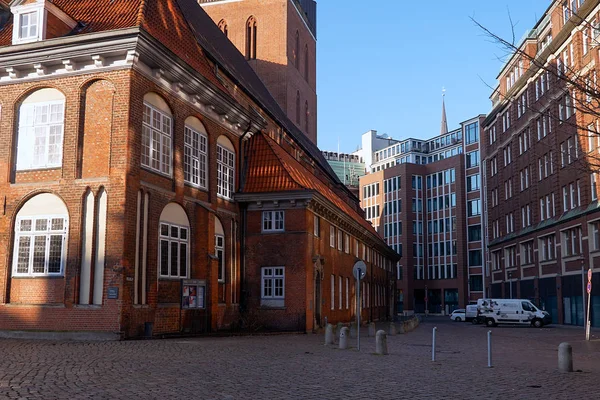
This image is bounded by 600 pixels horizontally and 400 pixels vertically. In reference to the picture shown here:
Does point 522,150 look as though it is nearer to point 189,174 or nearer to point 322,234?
point 322,234

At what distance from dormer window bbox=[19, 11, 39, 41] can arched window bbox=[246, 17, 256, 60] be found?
117ft

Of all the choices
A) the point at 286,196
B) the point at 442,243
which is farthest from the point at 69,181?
the point at 442,243

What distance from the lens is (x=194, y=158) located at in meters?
25.9

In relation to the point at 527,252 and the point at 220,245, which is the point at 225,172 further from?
the point at 527,252

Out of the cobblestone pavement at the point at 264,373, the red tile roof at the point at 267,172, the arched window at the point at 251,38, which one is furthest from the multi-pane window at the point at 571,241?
the arched window at the point at 251,38

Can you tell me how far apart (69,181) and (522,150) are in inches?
1777

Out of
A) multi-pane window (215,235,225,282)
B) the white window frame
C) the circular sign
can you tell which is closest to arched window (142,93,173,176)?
multi-pane window (215,235,225,282)

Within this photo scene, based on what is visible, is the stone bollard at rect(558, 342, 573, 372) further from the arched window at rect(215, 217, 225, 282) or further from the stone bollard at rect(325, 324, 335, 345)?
the arched window at rect(215, 217, 225, 282)

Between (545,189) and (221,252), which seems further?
(545,189)

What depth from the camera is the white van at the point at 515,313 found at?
1786 inches

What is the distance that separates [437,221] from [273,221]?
67343 millimetres

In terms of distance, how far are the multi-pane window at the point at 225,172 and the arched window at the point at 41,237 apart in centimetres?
807

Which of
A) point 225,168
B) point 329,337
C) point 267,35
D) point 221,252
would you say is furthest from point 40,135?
point 267,35

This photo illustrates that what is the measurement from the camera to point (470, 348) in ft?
76.1
